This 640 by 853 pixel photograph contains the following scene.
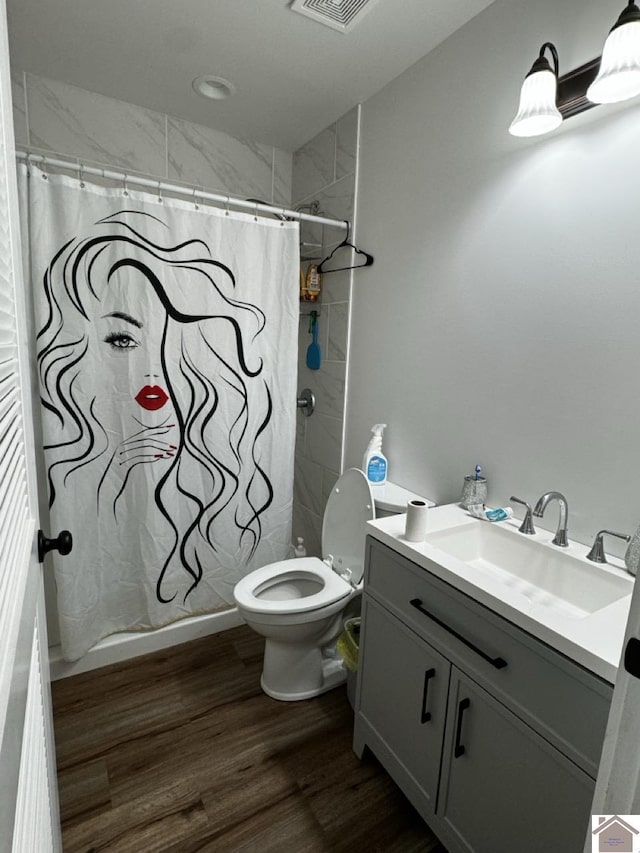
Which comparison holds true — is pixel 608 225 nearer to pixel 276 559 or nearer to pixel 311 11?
pixel 311 11

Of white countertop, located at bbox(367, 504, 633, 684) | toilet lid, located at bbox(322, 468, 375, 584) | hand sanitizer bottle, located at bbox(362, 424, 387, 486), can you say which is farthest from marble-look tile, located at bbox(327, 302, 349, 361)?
white countertop, located at bbox(367, 504, 633, 684)

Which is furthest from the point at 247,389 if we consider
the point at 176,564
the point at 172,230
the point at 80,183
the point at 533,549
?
the point at 533,549

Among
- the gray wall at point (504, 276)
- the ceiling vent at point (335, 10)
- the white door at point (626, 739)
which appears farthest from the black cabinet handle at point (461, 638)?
the ceiling vent at point (335, 10)

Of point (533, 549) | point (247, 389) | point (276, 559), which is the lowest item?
point (276, 559)

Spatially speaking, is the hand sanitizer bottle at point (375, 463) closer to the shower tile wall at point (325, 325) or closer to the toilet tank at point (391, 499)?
the toilet tank at point (391, 499)

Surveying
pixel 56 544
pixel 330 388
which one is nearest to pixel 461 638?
pixel 56 544

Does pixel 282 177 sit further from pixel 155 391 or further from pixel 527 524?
pixel 527 524

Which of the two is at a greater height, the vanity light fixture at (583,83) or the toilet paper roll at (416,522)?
the vanity light fixture at (583,83)

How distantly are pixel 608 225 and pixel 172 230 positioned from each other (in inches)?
59.0

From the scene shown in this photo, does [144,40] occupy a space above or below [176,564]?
above

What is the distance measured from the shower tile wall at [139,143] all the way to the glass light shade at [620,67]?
5.78 ft

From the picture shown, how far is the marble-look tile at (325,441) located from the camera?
228 centimetres

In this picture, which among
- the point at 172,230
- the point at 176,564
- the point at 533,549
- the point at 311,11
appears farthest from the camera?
the point at 176,564

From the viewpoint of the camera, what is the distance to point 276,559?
229 cm
